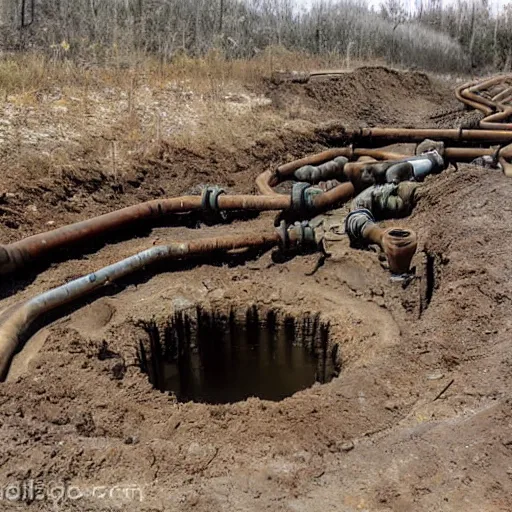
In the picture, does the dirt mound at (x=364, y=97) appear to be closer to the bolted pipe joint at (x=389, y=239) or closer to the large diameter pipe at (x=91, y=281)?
the bolted pipe joint at (x=389, y=239)

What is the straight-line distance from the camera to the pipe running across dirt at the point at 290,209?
5438 mm

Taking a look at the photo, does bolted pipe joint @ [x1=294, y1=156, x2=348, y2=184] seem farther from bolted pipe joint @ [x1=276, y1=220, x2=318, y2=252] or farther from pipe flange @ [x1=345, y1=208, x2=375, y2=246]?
bolted pipe joint @ [x1=276, y1=220, x2=318, y2=252]

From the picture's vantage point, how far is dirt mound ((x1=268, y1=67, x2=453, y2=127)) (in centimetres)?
1334

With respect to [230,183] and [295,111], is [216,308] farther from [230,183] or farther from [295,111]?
[295,111]

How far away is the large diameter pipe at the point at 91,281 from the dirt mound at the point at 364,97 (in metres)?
6.78

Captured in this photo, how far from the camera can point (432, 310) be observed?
5062mm

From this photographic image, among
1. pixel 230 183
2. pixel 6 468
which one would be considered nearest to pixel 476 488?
pixel 6 468

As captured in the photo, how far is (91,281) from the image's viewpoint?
219 inches

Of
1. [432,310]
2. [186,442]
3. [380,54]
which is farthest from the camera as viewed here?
[380,54]

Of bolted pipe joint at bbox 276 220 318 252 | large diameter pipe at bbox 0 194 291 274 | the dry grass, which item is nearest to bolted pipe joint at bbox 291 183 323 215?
large diameter pipe at bbox 0 194 291 274

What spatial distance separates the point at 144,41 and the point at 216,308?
34.1 feet

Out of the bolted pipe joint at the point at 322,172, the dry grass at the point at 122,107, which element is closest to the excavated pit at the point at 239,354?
the dry grass at the point at 122,107

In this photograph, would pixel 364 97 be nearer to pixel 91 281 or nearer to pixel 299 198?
pixel 299 198

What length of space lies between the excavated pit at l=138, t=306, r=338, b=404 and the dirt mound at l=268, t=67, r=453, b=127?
7734 mm
